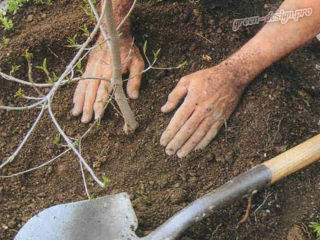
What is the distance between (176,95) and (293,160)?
609mm

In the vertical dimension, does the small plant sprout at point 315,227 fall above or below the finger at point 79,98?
below

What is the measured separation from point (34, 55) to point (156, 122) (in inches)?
27.1

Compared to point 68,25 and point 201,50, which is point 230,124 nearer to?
point 201,50

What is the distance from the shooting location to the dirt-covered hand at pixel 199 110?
8.02 feet

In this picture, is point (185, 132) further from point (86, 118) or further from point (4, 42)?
point (4, 42)

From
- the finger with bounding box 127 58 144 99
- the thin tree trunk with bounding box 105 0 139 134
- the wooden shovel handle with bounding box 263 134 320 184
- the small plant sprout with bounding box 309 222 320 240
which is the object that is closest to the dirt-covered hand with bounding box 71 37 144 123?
the finger with bounding box 127 58 144 99

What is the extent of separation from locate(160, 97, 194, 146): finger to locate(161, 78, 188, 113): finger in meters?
0.06

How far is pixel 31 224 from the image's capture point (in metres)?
2.15

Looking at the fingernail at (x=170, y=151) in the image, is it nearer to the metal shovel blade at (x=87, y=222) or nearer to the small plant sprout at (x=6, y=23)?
the metal shovel blade at (x=87, y=222)

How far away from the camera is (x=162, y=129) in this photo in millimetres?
2510

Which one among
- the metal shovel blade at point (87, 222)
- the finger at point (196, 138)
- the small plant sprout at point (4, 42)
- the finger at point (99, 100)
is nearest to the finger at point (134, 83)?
the finger at point (99, 100)

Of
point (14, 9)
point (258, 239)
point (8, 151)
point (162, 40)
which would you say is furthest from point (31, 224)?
point (14, 9)

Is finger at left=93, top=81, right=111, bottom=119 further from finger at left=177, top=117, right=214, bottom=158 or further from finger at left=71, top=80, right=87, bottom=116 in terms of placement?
finger at left=177, top=117, right=214, bottom=158

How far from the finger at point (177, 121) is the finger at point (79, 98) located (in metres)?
0.40
